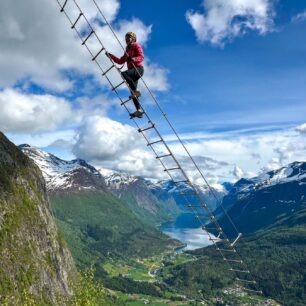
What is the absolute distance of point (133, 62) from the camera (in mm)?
29688

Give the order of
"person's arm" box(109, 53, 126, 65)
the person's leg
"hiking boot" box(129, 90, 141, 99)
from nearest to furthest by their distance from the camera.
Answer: "hiking boot" box(129, 90, 141, 99), "person's arm" box(109, 53, 126, 65), the person's leg

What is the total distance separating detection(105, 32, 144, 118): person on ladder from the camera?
29.5 m

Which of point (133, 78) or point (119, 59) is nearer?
point (119, 59)

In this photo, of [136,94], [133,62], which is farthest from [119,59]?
[136,94]

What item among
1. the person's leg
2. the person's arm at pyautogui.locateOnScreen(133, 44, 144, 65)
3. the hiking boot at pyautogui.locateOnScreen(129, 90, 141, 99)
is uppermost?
the person's arm at pyautogui.locateOnScreen(133, 44, 144, 65)

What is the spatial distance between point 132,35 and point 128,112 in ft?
17.2

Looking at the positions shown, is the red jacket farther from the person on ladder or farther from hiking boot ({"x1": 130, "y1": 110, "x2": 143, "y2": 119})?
hiking boot ({"x1": 130, "y1": 110, "x2": 143, "y2": 119})

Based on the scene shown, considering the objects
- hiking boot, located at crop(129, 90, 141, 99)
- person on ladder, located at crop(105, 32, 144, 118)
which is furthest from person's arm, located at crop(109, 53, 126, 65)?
hiking boot, located at crop(129, 90, 141, 99)

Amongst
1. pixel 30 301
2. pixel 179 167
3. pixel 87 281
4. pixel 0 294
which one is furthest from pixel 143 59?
pixel 0 294

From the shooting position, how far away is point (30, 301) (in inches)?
2247

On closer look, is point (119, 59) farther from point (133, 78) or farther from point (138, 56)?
point (133, 78)

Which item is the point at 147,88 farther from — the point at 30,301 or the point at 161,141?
the point at 30,301

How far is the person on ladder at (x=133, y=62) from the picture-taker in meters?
29.5

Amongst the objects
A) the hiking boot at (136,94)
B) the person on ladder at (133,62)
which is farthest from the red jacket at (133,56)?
the hiking boot at (136,94)
